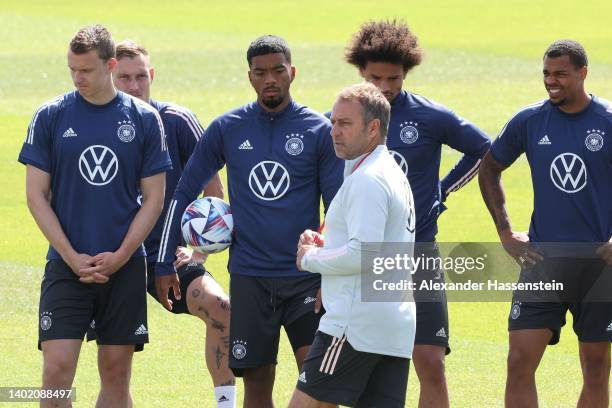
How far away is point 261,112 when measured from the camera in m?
8.77

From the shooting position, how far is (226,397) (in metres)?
9.41

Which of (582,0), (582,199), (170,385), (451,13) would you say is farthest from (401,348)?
(582,0)

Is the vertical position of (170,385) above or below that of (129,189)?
below

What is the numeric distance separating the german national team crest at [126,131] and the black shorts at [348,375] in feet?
6.63

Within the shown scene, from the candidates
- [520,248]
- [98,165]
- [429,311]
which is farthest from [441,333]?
[98,165]

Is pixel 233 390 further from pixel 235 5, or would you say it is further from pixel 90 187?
pixel 235 5

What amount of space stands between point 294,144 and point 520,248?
5.73 ft

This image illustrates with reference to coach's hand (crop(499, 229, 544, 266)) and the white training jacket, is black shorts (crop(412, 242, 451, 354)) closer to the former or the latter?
coach's hand (crop(499, 229, 544, 266))

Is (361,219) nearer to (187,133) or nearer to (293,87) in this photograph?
(187,133)

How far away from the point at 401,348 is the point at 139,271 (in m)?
2.19

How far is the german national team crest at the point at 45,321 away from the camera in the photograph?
27.5 ft

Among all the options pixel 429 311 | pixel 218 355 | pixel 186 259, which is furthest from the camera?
pixel 218 355

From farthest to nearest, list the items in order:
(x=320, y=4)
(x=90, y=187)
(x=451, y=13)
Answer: (x=320, y=4), (x=451, y=13), (x=90, y=187)

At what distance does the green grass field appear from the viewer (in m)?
11.1
